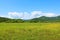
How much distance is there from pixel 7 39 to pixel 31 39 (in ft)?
8.44

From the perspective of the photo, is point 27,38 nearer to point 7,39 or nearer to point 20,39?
point 20,39

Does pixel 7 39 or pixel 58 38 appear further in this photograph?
pixel 58 38

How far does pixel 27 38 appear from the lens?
1844cm

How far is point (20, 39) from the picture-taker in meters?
17.9

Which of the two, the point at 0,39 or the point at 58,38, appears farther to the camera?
the point at 58,38

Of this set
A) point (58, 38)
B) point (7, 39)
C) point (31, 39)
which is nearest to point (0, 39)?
point (7, 39)

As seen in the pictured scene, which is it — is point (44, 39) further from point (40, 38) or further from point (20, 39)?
point (20, 39)

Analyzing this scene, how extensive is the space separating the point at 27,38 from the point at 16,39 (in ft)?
4.29

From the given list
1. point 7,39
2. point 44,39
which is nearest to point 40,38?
point 44,39

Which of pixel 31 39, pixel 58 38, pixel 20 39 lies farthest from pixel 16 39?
pixel 58 38

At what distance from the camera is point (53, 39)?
18.4 m

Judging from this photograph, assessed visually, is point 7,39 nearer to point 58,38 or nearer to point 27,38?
point 27,38

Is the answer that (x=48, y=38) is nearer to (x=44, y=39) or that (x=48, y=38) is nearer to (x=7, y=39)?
(x=44, y=39)

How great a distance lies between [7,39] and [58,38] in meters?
5.76
